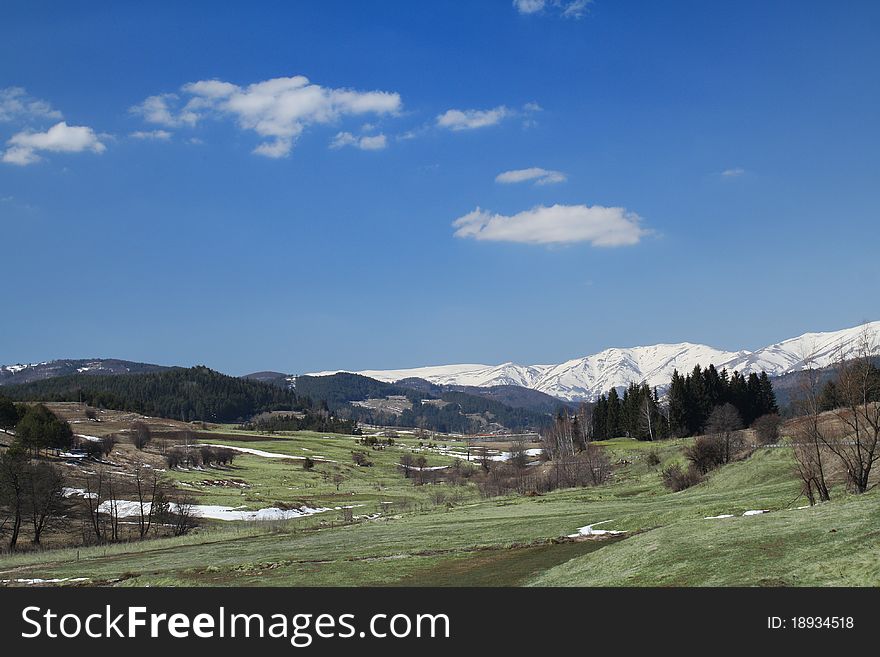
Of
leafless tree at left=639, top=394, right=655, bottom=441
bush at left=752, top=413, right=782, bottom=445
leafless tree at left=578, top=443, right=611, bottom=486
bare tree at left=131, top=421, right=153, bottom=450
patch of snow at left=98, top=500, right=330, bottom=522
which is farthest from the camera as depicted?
bare tree at left=131, top=421, right=153, bottom=450

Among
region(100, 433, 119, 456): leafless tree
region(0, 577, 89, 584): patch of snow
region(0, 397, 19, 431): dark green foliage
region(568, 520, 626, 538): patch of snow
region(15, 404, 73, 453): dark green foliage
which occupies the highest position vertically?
region(0, 397, 19, 431): dark green foliage

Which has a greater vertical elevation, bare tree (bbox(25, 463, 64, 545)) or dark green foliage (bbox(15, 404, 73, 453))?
dark green foliage (bbox(15, 404, 73, 453))

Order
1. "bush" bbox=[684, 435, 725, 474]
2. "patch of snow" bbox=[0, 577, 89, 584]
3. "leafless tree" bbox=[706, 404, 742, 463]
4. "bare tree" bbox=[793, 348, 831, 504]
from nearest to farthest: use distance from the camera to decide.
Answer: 1. "bare tree" bbox=[793, 348, 831, 504]
2. "patch of snow" bbox=[0, 577, 89, 584]
3. "bush" bbox=[684, 435, 725, 474]
4. "leafless tree" bbox=[706, 404, 742, 463]

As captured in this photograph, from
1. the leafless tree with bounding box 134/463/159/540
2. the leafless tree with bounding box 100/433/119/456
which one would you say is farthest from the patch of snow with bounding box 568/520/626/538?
the leafless tree with bounding box 100/433/119/456

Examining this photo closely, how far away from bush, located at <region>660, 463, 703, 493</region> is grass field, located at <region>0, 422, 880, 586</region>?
1982mm

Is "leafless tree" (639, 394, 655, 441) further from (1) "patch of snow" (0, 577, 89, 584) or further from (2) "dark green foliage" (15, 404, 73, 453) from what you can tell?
(2) "dark green foliage" (15, 404, 73, 453)

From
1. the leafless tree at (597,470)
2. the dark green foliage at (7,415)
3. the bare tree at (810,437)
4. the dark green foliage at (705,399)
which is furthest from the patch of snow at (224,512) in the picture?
the dark green foliage at (705,399)

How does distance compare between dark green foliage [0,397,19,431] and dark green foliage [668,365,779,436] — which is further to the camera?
dark green foliage [0,397,19,431]

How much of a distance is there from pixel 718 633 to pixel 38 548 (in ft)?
251

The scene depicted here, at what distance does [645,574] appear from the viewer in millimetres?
27016

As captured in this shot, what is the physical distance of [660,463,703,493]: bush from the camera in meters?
77.4

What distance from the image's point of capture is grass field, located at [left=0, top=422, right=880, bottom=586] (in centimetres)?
2603

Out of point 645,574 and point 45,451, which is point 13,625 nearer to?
point 645,574

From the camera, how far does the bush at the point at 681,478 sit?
254ft
